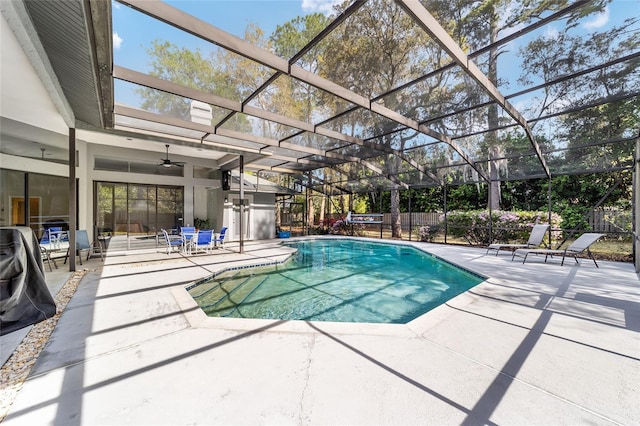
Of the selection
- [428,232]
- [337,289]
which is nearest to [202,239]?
[337,289]

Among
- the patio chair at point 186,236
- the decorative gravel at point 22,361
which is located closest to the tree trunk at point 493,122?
the decorative gravel at point 22,361

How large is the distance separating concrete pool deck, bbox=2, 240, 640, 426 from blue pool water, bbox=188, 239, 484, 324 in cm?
89

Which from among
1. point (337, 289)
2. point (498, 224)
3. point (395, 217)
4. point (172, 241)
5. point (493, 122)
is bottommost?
point (337, 289)

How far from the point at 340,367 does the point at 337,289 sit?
3.34 meters

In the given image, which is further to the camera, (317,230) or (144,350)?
(317,230)

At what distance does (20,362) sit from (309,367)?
8.41 ft

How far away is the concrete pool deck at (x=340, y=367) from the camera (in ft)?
5.85

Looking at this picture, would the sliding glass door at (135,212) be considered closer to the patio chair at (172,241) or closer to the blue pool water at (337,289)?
the patio chair at (172,241)

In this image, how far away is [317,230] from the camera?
16531 millimetres

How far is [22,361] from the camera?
2.36 meters

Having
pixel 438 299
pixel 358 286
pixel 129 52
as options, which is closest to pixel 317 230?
pixel 358 286

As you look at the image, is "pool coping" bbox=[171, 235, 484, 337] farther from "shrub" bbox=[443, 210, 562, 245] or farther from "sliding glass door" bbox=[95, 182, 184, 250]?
"shrub" bbox=[443, 210, 562, 245]

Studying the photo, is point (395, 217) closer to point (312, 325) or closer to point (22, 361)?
point (312, 325)

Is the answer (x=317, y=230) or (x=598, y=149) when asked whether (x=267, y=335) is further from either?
(x=317, y=230)
